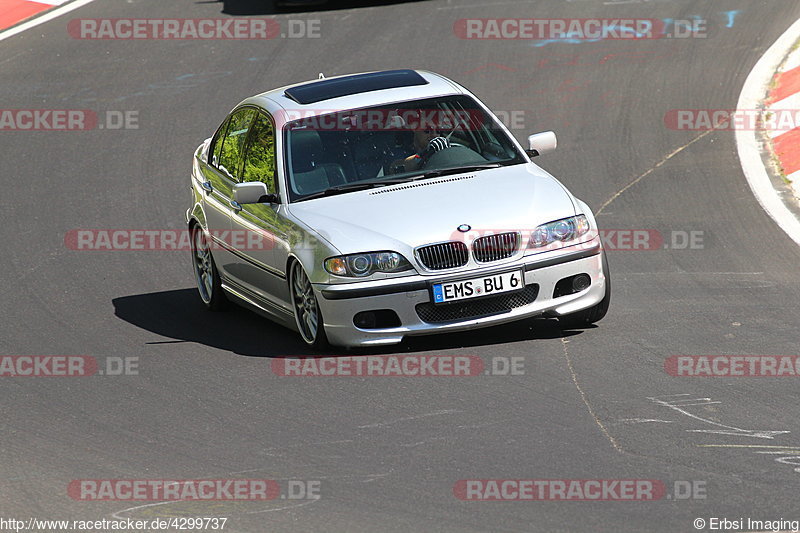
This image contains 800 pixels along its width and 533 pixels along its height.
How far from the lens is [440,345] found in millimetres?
9141

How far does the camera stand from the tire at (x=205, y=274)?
11.1 m

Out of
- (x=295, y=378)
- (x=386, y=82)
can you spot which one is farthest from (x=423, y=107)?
(x=295, y=378)

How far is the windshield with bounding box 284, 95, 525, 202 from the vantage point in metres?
9.73

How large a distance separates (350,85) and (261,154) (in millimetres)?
848

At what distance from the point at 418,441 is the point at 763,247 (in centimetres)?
507

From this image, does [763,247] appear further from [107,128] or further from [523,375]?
[107,128]

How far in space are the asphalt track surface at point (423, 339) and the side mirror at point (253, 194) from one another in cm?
98
